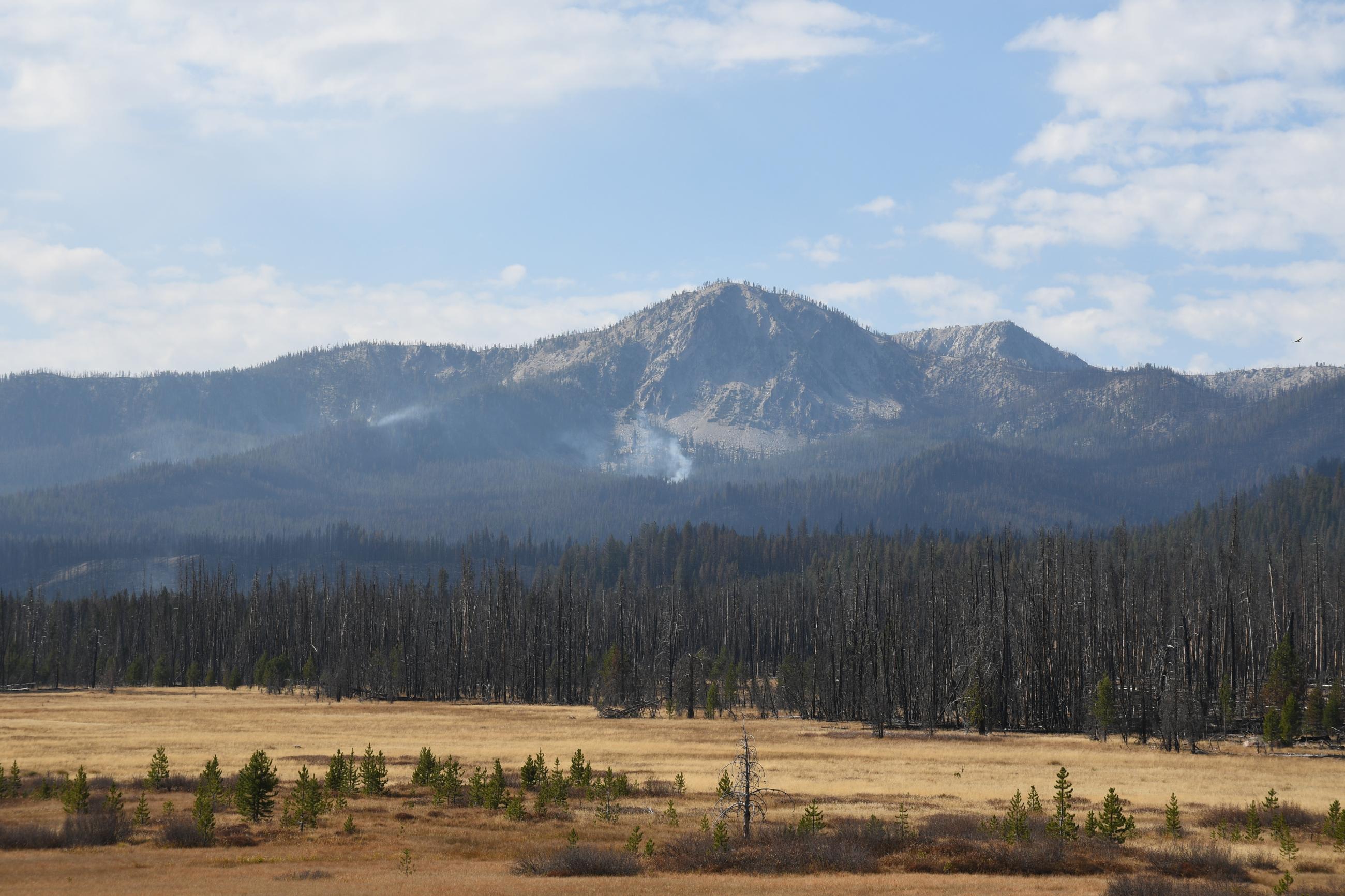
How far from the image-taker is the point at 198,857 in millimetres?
27234

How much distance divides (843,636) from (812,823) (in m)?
60.3

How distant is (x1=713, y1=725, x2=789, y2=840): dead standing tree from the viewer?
97.1ft

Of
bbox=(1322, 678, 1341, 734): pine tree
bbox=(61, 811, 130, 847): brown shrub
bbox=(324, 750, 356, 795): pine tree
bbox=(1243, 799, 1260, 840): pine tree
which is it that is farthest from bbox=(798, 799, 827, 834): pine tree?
bbox=(1322, 678, 1341, 734): pine tree

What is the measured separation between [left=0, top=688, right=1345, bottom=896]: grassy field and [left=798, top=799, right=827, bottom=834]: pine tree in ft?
9.78

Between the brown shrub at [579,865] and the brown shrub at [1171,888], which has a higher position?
the brown shrub at [1171,888]

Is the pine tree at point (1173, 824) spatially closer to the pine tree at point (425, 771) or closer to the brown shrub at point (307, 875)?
the brown shrub at point (307, 875)

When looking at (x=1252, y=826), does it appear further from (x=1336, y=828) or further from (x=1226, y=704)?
(x=1226, y=704)

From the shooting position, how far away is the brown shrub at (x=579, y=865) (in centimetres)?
2594

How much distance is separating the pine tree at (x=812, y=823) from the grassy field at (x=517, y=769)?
2.98 m

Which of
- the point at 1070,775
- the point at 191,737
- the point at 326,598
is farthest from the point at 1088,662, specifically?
the point at 326,598

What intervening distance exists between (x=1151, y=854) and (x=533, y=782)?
2040 cm

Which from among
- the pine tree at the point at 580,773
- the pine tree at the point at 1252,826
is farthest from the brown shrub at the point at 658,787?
the pine tree at the point at 1252,826

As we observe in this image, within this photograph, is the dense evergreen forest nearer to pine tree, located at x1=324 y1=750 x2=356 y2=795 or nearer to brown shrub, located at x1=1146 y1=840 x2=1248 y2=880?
brown shrub, located at x1=1146 y1=840 x2=1248 y2=880

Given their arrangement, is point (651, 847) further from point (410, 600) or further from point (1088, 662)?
point (410, 600)
